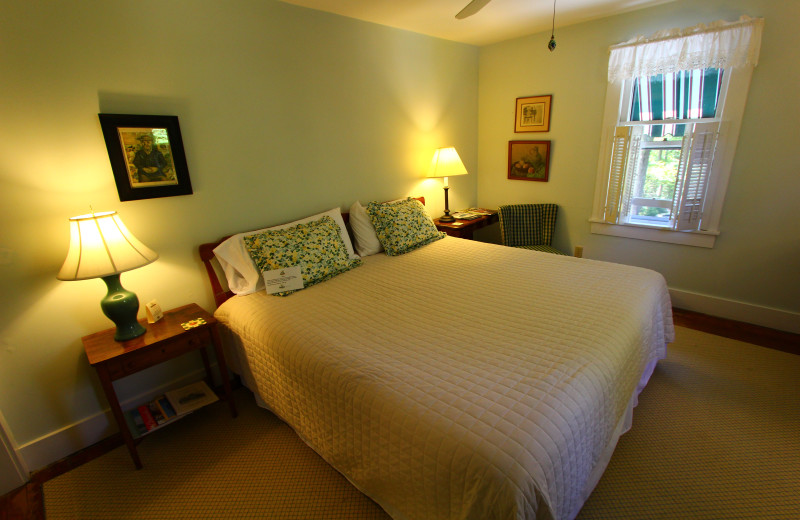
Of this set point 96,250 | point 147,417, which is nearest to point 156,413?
point 147,417

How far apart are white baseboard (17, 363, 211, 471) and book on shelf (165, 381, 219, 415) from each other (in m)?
0.17

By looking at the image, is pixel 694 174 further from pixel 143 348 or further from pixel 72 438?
pixel 72 438

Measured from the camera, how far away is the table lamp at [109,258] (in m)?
1.61

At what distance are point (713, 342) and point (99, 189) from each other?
156 inches

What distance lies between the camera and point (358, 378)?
54.5 inches

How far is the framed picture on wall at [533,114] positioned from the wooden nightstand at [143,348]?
3252 millimetres

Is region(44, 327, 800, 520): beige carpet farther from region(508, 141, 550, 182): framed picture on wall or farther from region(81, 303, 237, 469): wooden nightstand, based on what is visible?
region(508, 141, 550, 182): framed picture on wall

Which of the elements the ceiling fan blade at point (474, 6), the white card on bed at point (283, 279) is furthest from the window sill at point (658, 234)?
→ the white card on bed at point (283, 279)

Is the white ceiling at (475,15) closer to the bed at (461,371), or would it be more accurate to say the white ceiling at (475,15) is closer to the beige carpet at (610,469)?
the bed at (461,371)

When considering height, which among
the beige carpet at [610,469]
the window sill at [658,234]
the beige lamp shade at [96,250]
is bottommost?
the beige carpet at [610,469]

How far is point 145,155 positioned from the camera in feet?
6.23

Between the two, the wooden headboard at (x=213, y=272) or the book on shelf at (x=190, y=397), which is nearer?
the book on shelf at (x=190, y=397)

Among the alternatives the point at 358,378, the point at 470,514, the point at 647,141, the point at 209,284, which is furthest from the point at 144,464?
the point at 647,141

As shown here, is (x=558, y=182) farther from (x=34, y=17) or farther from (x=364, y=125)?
(x=34, y=17)
